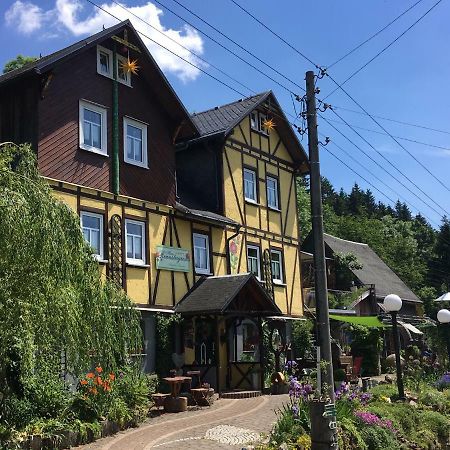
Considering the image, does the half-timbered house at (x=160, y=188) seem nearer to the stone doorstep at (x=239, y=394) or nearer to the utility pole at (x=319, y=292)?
the stone doorstep at (x=239, y=394)

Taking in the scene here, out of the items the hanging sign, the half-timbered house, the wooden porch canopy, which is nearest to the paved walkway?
the wooden porch canopy

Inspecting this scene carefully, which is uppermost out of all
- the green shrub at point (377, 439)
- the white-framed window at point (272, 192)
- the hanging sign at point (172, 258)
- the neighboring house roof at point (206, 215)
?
the white-framed window at point (272, 192)

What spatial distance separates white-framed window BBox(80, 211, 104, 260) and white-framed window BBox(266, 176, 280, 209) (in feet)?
31.1

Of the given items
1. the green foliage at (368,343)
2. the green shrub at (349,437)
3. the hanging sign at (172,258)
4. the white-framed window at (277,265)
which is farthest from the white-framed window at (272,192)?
the green shrub at (349,437)

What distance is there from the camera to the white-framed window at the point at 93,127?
17.7 m

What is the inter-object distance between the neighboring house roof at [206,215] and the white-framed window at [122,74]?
4.21m

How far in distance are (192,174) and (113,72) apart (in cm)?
585

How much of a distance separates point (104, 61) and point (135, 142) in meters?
2.59

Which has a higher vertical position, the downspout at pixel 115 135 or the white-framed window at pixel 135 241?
the downspout at pixel 115 135

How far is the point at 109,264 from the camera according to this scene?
1742 cm

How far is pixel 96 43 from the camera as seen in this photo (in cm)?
1800

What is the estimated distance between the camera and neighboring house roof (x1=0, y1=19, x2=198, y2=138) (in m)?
16.2

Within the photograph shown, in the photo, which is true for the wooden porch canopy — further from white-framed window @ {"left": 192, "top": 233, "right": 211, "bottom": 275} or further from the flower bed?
the flower bed

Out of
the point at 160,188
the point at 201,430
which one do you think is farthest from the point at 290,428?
the point at 160,188
